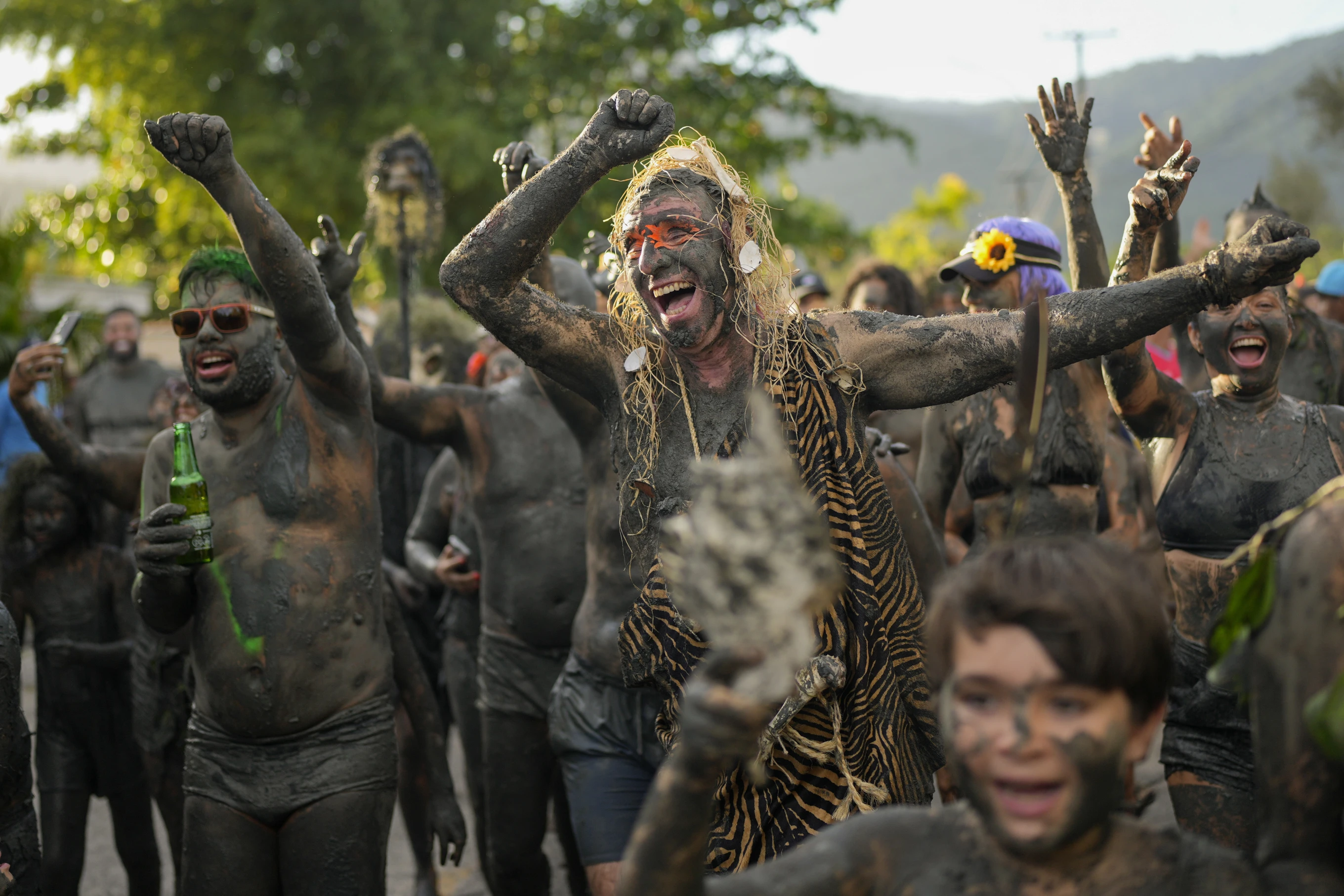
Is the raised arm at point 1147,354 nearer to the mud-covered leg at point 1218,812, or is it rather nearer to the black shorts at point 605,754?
the mud-covered leg at point 1218,812

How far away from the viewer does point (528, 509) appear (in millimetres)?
5262

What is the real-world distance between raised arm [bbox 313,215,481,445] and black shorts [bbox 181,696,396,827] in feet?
3.61

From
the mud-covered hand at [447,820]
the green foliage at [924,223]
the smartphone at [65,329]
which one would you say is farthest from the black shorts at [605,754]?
the green foliage at [924,223]

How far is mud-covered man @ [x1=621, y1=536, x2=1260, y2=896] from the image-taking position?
5.98ft

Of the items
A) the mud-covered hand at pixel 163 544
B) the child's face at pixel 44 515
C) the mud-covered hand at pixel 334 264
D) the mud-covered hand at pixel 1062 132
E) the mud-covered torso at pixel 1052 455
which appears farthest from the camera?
the child's face at pixel 44 515

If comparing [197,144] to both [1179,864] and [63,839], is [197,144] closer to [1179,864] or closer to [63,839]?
[1179,864]

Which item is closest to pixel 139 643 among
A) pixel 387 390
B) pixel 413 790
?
pixel 413 790

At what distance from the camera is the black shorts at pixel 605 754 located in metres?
4.23

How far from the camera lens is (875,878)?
1.97 m

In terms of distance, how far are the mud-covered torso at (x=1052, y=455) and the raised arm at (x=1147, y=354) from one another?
0.61m

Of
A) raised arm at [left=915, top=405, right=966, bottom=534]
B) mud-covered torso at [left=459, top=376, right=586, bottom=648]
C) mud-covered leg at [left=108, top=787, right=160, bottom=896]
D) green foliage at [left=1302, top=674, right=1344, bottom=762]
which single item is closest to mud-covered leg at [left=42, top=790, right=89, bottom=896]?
mud-covered leg at [left=108, top=787, right=160, bottom=896]

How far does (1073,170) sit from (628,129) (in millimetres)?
1545

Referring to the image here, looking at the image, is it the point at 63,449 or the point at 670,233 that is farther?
the point at 63,449

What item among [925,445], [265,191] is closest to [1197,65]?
[265,191]
